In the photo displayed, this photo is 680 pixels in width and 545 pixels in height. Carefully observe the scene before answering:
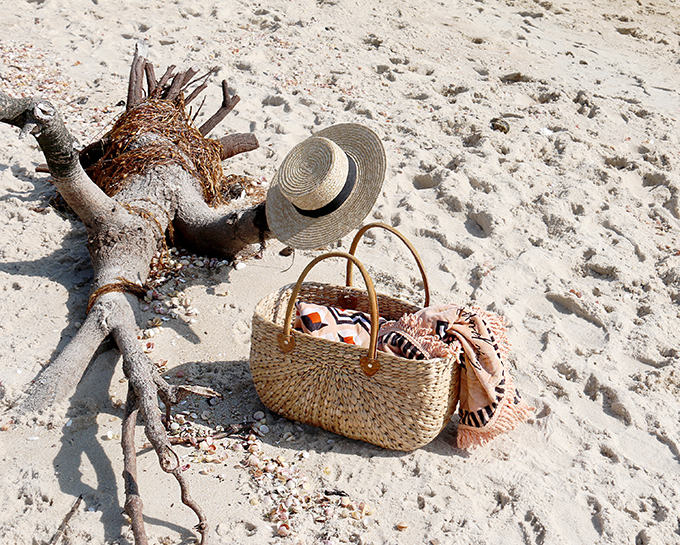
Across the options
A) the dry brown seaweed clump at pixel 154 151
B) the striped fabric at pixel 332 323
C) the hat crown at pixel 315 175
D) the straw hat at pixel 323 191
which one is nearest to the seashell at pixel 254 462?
the striped fabric at pixel 332 323

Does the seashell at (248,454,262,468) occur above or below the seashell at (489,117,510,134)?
below

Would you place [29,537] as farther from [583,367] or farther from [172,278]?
[583,367]

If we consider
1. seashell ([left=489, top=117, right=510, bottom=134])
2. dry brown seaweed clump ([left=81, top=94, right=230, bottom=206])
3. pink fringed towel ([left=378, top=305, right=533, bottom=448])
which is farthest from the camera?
seashell ([left=489, top=117, right=510, bottom=134])

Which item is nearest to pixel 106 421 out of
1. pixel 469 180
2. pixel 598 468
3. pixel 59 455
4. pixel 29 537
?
pixel 59 455

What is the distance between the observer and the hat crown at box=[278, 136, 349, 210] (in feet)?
10.7

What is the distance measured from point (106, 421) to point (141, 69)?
293 cm

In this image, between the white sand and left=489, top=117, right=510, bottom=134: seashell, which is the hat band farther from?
left=489, top=117, right=510, bottom=134: seashell

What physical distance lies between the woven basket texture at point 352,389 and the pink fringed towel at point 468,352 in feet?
0.27

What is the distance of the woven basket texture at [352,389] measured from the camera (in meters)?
2.77

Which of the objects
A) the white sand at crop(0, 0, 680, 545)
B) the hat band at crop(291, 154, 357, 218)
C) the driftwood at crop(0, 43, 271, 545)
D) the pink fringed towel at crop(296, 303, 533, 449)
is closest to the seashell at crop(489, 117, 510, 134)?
the white sand at crop(0, 0, 680, 545)

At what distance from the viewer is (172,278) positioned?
3.85 m

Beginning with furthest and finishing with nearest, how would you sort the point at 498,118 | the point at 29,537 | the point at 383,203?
the point at 498,118, the point at 383,203, the point at 29,537

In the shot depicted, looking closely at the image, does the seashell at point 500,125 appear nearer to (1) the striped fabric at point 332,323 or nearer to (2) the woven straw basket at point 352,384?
(1) the striped fabric at point 332,323

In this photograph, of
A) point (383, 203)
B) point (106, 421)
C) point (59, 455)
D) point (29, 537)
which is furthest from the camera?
point (383, 203)
